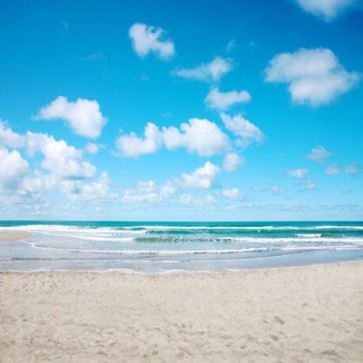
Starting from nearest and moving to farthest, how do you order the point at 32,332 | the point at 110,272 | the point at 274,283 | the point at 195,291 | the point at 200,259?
the point at 32,332 → the point at 195,291 → the point at 274,283 → the point at 110,272 → the point at 200,259

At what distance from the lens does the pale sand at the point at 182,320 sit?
229 inches

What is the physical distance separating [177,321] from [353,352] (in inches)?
135

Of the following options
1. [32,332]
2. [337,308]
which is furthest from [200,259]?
[32,332]

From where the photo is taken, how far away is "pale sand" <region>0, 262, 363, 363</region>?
229 inches

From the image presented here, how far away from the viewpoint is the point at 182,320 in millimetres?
7512

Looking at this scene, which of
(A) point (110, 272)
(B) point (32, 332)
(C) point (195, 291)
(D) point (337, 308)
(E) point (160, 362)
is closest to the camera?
(E) point (160, 362)

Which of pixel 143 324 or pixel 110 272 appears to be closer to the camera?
pixel 143 324

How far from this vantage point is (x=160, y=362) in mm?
5520

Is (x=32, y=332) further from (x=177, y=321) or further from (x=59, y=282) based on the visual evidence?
(x=59, y=282)

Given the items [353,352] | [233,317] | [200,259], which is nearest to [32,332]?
[233,317]

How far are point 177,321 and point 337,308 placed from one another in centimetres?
387

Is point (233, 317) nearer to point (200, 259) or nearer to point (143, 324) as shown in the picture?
point (143, 324)

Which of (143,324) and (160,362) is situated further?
(143,324)

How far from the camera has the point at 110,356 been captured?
225 inches
